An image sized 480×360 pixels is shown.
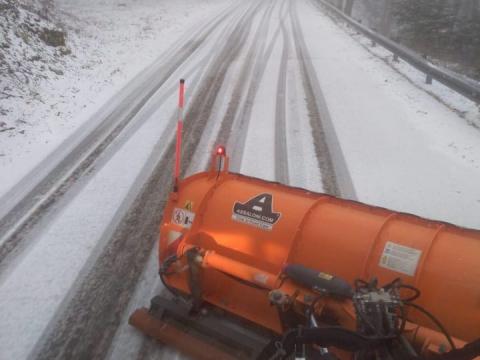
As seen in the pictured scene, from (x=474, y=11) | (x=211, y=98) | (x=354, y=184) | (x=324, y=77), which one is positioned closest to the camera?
(x=354, y=184)

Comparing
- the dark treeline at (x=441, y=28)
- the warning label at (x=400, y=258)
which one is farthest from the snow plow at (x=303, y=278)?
the dark treeline at (x=441, y=28)

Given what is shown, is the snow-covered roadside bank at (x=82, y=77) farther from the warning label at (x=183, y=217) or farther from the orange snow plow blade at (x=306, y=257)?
the orange snow plow blade at (x=306, y=257)

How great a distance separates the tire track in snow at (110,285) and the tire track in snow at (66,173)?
3.95 ft

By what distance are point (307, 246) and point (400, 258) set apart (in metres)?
0.74

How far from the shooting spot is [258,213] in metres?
4.06

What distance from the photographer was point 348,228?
3.71 meters

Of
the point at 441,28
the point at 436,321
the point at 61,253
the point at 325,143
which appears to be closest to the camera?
the point at 436,321

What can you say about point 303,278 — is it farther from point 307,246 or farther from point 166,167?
point 166,167

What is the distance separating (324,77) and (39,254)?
31.1 feet

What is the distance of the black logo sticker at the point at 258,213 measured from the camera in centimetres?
400

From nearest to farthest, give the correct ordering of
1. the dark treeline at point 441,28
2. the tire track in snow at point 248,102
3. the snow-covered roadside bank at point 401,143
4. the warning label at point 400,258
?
the warning label at point 400,258 → the snow-covered roadside bank at point 401,143 → the tire track in snow at point 248,102 → the dark treeline at point 441,28

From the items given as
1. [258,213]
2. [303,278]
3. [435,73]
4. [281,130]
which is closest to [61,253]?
[258,213]

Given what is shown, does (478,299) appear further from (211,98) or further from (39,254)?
(211,98)

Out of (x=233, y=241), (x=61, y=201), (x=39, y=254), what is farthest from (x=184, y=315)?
(x=61, y=201)
